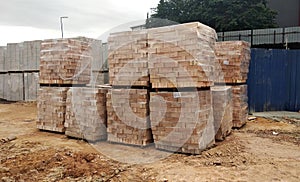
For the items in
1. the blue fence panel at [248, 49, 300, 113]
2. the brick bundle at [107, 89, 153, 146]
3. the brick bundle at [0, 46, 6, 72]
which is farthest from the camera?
the brick bundle at [0, 46, 6, 72]

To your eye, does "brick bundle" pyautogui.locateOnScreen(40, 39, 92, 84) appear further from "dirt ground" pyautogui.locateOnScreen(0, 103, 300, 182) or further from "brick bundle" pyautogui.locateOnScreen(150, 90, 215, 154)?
"brick bundle" pyautogui.locateOnScreen(150, 90, 215, 154)

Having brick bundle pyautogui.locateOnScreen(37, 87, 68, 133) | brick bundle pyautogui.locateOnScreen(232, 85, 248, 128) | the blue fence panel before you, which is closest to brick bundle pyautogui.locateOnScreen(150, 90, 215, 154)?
brick bundle pyautogui.locateOnScreen(232, 85, 248, 128)

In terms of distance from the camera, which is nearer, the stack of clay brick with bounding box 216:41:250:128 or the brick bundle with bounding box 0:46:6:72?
the stack of clay brick with bounding box 216:41:250:128

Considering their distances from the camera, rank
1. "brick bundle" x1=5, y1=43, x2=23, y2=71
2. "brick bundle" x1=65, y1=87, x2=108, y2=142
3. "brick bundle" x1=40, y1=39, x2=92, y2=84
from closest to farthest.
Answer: "brick bundle" x1=65, y1=87, x2=108, y2=142, "brick bundle" x1=40, y1=39, x2=92, y2=84, "brick bundle" x1=5, y1=43, x2=23, y2=71

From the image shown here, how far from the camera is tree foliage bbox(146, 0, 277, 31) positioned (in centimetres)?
1703

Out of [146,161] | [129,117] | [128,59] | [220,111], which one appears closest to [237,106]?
[220,111]

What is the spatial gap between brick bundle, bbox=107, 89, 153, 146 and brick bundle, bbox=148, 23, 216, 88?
1.56 ft

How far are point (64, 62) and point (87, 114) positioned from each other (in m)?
1.65

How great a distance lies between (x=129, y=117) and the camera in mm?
5152

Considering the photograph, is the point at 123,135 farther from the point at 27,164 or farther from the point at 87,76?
the point at 87,76

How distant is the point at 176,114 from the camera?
15.2 ft

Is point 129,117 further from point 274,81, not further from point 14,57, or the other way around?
point 14,57

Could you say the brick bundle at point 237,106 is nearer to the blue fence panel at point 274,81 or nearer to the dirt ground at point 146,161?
the dirt ground at point 146,161

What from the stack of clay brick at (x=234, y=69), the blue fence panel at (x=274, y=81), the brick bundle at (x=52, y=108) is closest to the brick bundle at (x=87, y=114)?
the brick bundle at (x=52, y=108)
